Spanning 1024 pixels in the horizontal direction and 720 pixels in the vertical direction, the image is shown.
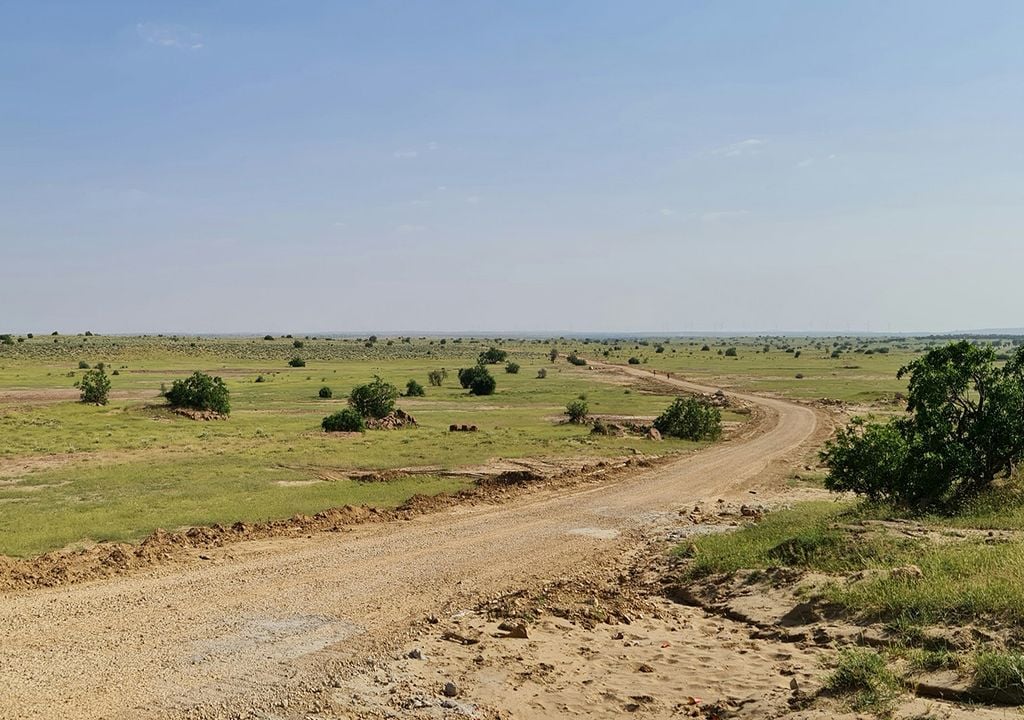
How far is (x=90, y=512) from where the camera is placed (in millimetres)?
22047

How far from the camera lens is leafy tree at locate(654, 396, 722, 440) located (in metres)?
43.9

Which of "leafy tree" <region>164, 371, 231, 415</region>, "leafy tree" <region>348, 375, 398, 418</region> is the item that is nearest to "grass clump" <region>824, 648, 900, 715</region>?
"leafy tree" <region>348, 375, 398, 418</region>

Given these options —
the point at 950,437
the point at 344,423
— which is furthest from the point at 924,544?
the point at 344,423

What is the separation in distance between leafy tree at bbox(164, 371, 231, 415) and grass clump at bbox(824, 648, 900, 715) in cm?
4807

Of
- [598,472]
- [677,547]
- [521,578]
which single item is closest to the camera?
[521,578]

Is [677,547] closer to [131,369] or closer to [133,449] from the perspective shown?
[133,449]

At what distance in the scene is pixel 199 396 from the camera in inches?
1993

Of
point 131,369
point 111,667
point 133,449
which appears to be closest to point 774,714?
point 111,667

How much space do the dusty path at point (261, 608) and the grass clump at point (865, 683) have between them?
6.92 metres

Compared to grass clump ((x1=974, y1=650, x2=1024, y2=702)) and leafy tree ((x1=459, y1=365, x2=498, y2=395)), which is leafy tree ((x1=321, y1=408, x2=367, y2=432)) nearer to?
leafy tree ((x1=459, y1=365, x2=498, y2=395))

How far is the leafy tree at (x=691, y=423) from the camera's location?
144 feet

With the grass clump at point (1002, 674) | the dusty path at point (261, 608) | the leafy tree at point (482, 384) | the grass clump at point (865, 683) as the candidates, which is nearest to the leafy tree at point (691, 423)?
the dusty path at point (261, 608)

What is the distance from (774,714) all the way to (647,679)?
2.09m

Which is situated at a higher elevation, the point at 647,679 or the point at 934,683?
the point at 934,683
